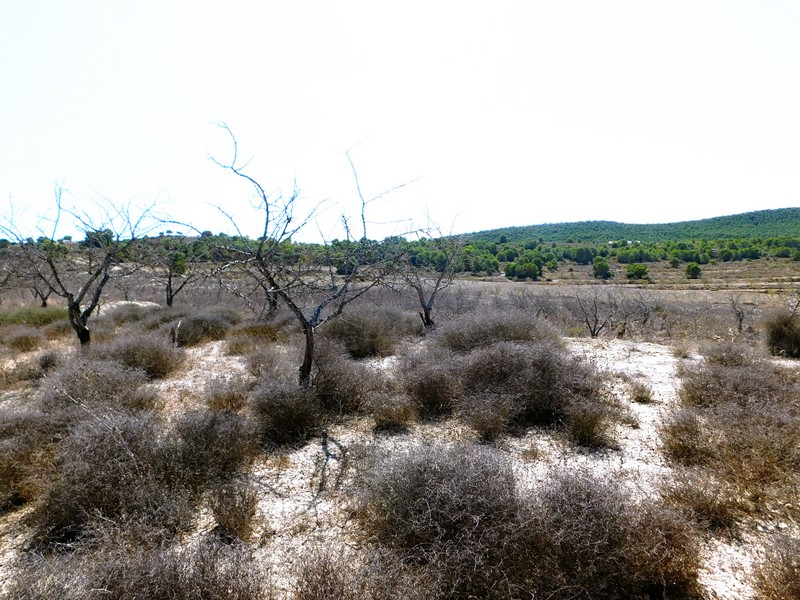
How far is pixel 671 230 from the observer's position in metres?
84.1

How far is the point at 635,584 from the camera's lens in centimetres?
306

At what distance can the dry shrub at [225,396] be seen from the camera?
6891mm

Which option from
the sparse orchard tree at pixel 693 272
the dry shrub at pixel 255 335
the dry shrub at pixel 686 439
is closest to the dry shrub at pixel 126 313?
the dry shrub at pixel 255 335

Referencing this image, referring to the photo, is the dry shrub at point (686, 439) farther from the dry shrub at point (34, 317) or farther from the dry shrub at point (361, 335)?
the dry shrub at point (34, 317)

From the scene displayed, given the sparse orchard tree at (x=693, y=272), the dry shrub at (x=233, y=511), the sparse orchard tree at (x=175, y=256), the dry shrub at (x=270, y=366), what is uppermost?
the sparse orchard tree at (x=175, y=256)

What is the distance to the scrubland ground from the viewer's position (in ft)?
10.0

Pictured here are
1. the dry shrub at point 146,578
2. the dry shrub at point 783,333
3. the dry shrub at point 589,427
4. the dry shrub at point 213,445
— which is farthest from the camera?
the dry shrub at point 783,333

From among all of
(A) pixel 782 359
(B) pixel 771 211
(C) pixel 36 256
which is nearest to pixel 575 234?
(B) pixel 771 211

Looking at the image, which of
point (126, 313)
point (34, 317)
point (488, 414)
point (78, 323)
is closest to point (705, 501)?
point (488, 414)

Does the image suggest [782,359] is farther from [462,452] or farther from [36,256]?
[36,256]

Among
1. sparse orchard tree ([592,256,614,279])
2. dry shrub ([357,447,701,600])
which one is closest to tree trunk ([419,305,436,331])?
dry shrub ([357,447,701,600])

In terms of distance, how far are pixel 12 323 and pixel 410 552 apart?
682 inches

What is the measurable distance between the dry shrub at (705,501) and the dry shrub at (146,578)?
338cm

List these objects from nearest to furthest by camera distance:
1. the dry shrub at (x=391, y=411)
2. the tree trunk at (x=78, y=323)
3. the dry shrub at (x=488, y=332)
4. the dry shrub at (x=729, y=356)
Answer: the dry shrub at (x=391, y=411) → the dry shrub at (x=729, y=356) → the dry shrub at (x=488, y=332) → the tree trunk at (x=78, y=323)
